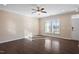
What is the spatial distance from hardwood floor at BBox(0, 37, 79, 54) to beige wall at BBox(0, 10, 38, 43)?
0.48 feet

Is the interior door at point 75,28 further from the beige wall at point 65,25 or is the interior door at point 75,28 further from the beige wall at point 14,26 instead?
the beige wall at point 14,26

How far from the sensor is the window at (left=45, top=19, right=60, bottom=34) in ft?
6.58

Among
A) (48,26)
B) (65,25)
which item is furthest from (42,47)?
(65,25)

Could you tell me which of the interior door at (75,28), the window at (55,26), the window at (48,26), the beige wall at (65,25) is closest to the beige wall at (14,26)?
the window at (48,26)

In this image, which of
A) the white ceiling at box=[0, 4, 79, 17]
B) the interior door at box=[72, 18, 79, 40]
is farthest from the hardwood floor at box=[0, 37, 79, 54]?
the white ceiling at box=[0, 4, 79, 17]

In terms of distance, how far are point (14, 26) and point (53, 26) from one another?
2.65 ft

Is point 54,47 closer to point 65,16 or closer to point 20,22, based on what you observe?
point 65,16

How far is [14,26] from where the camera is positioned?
1.97 meters

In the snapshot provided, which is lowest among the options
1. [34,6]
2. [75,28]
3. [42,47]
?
[42,47]

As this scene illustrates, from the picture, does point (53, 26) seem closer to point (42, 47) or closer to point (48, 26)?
point (48, 26)

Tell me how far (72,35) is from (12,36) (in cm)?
121

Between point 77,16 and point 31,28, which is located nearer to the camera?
point 77,16

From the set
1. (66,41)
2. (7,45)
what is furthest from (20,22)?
(66,41)
